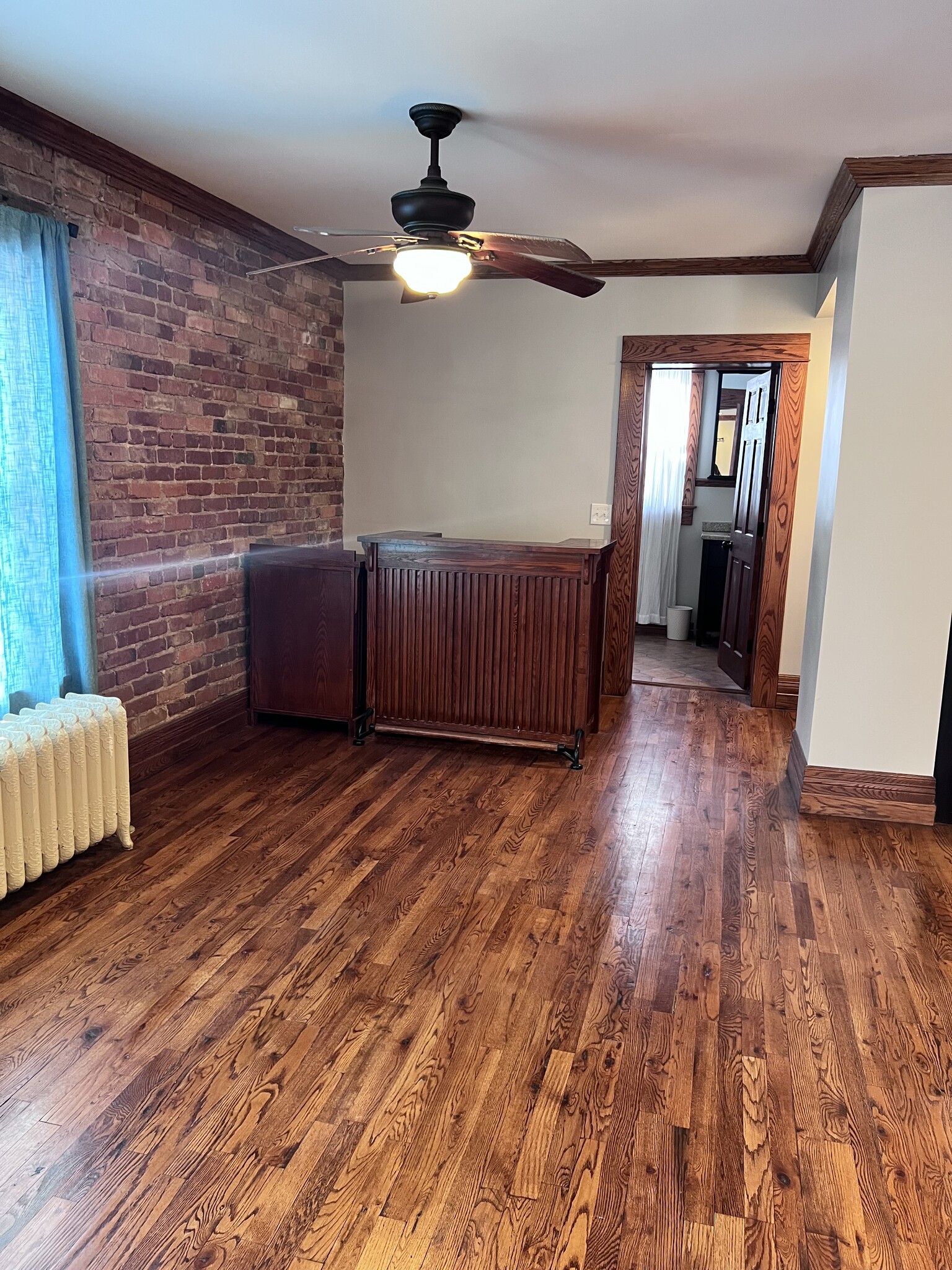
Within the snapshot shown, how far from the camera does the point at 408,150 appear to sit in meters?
3.44

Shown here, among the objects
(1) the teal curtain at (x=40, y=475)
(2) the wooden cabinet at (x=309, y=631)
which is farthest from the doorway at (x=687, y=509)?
(1) the teal curtain at (x=40, y=475)

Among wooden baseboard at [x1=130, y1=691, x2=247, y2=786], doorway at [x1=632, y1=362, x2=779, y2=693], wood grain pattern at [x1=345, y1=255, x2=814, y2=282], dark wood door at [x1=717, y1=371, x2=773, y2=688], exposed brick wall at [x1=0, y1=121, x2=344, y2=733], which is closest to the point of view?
exposed brick wall at [x1=0, y1=121, x2=344, y2=733]

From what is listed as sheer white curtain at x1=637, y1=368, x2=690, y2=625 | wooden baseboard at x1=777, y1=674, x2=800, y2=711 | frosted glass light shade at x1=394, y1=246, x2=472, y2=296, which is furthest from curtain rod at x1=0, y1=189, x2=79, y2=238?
sheer white curtain at x1=637, y1=368, x2=690, y2=625

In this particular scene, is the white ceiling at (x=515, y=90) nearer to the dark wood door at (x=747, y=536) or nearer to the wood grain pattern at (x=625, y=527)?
the wood grain pattern at (x=625, y=527)

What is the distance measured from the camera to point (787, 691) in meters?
5.39

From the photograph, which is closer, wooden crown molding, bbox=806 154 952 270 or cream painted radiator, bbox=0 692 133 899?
cream painted radiator, bbox=0 692 133 899

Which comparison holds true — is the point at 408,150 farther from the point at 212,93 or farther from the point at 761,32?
the point at 761,32

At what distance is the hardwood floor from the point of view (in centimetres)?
166

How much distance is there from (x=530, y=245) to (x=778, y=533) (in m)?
2.96

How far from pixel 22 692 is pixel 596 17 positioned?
108 inches

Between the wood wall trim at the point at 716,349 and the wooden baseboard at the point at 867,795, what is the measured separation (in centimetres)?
254

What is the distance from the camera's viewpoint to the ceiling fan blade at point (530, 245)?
2.84 meters

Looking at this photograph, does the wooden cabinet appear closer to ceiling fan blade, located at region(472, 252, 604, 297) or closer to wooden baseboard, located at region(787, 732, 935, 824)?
ceiling fan blade, located at region(472, 252, 604, 297)

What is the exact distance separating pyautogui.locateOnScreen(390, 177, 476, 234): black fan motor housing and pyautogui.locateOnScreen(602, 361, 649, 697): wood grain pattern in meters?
2.57
